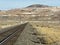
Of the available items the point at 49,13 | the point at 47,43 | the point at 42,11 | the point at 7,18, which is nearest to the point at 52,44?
the point at 47,43

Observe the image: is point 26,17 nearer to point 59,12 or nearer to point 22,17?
point 22,17

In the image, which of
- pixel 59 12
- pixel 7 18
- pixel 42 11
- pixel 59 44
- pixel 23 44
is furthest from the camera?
pixel 42 11

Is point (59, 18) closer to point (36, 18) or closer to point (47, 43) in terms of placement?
point (36, 18)

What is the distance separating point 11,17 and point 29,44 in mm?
140552

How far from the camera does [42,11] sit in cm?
19438

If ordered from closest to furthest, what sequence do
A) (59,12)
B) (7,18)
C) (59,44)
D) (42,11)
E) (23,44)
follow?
(23,44) < (59,44) < (7,18) < (59,12) < (42,11)

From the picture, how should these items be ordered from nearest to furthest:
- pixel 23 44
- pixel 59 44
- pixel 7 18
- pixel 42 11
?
pixel 23 44, pixel 59 44, pixel 7 18, pixel 42 11

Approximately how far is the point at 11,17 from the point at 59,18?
105 feet

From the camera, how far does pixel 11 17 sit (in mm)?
161875

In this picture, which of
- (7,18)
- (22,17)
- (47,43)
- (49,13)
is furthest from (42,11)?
(47,43)

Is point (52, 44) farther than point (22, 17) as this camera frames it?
No

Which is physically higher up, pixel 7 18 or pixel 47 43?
pixel 47 43

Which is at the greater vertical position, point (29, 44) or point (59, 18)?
point (29, 44)

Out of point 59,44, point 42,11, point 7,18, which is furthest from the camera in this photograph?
point 42,11
